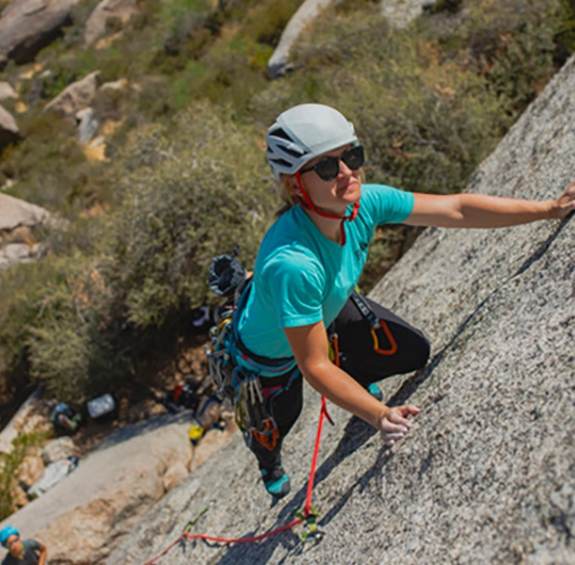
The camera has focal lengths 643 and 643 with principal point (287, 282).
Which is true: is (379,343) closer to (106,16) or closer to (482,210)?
(482,210)

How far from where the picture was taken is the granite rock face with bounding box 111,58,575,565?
6.17 feet

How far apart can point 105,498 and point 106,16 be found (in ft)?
108

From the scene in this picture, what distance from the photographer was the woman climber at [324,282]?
2.31 m

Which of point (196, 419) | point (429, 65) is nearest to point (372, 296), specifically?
point (196, 419)

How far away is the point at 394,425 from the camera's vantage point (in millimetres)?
2490

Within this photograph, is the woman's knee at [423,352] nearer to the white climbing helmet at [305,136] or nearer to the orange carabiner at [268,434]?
the orange carabiner at [268,434]

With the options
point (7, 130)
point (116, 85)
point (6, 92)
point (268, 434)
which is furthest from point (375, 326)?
point (6, 92)

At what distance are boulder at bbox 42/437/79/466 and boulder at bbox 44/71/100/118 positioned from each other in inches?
773

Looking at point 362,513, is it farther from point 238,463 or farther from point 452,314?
point 238,463

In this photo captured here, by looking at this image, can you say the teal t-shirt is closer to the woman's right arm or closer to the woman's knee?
the woman's right arm

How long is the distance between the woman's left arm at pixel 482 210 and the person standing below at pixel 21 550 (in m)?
5.04

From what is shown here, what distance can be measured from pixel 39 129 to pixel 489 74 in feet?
64.0

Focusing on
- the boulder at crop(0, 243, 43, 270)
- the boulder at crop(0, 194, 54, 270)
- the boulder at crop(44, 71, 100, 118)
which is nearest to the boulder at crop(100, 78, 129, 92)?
the boulder at crop(44, 71, 100, 118)

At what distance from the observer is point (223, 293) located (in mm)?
3137
